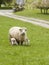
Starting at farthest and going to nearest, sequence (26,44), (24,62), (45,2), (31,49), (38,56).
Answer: (45,2), (26,44), (31,49), (38,56), (24,62)

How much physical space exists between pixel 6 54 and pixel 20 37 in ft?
5.65

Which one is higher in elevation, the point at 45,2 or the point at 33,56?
the point at 33,56

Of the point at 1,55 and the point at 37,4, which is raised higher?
the point at 1,55

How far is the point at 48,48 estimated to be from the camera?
441 inches

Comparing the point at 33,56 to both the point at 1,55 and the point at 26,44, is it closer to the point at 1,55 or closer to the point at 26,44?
the point at 1,55

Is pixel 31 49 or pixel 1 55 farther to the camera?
pixel 31 49

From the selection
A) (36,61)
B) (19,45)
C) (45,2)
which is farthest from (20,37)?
(45,2)

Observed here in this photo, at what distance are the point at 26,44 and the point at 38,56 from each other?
214 cm

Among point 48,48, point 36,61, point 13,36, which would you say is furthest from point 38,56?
point 13,36

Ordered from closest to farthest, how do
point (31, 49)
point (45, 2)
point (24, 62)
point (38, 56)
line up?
point (24, 62)
point (38, 56)
point (31, 49)
point (45, 2)

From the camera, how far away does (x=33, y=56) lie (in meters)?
9.55

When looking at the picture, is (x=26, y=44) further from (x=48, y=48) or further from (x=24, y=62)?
(x=24, y=62)

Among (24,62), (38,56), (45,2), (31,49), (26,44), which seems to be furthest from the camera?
(45,2)

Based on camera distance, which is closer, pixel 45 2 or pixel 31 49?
pixel 31 49
